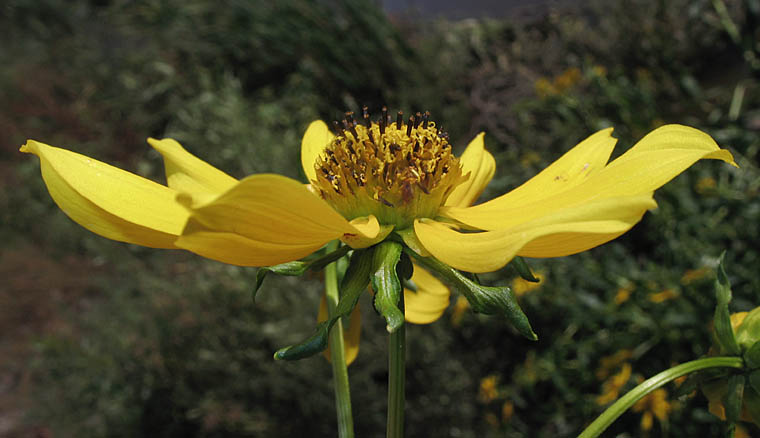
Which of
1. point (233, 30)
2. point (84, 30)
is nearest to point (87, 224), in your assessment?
point (233, 30)

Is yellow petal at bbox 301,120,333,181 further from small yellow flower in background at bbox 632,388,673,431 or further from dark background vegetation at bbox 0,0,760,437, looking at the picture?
small yellow flower in background at bbox 632,388,673,431

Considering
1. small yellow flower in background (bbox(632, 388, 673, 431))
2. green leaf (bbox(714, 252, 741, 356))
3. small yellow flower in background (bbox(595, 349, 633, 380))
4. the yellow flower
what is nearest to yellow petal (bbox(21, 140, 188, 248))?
the yellow flower

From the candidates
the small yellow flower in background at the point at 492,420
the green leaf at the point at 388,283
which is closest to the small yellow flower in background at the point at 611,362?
the small yellow flower in background at the point at 492,420

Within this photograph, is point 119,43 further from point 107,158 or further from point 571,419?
point 571,419

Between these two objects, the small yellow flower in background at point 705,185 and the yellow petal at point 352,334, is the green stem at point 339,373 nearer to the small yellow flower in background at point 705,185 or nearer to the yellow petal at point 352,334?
the yellow petal at point 352,334

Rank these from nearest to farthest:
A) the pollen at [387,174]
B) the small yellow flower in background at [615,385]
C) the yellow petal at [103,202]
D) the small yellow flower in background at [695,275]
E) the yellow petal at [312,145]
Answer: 1. the yellow petal at [103,202]
2. the pollen at [387,174]
3. the yellow petal at [312,145]
4. the small yellow flower in background at [695,275]
5. the small yellow flower in background at [615,385]

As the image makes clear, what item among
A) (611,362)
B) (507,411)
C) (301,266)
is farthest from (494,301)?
(507,411)
